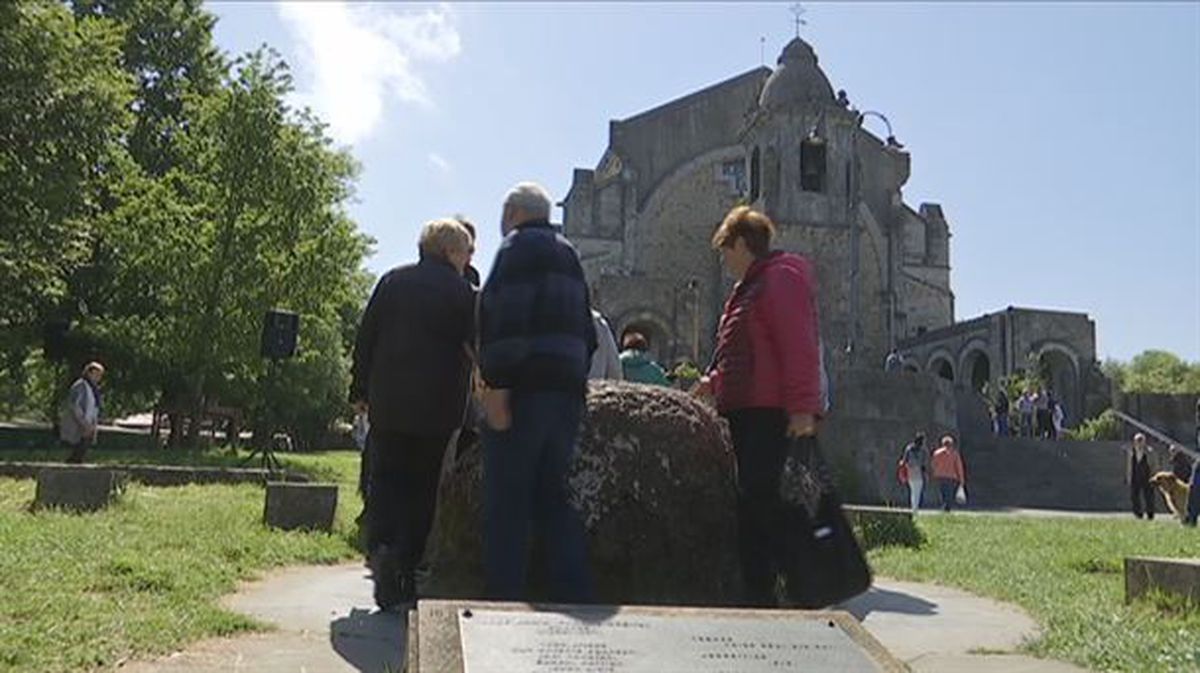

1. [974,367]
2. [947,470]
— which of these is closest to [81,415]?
[947,470]

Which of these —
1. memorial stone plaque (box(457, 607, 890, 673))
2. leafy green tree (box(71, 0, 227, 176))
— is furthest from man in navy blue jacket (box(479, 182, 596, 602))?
leafy green tree (box(71, 0, 227, 176))

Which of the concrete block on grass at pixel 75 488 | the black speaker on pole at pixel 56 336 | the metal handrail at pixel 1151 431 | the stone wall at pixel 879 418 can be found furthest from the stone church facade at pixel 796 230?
the concrete block on grass at pixel 75 488

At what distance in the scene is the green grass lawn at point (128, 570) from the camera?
15.3 ft

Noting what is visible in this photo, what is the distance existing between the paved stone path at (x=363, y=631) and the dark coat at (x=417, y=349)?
3.48 feet

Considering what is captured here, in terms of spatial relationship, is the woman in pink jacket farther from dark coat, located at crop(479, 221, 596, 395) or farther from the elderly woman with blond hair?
dark coat, located at crop(479, 221, 596, 395)

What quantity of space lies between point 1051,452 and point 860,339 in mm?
14675

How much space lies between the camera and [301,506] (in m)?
9.68

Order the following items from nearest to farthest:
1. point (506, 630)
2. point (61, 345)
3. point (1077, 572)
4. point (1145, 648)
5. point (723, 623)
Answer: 1. point (506, 630)
2. point (723, 623)
3. point (1145, 648)
4. point (1077, 572)
5. point (61, 345)

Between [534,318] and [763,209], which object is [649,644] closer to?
[534,318]

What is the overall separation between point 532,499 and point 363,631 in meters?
1.24

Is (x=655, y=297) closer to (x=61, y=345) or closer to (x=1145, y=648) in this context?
(x=61, y=345)

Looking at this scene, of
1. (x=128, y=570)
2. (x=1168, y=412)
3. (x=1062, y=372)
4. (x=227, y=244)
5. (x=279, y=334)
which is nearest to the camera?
(x=128, y=570)

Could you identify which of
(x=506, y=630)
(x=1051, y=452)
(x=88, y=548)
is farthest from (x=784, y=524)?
(x=1051, y=452)

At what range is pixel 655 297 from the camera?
4331cm
